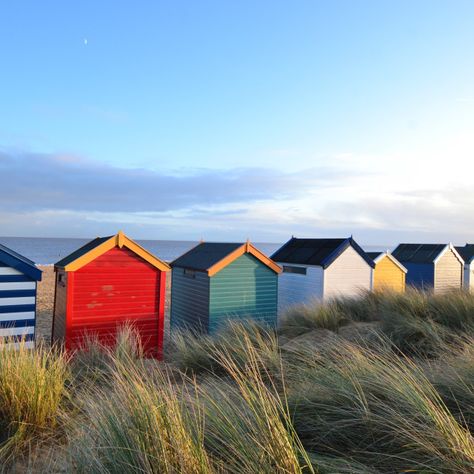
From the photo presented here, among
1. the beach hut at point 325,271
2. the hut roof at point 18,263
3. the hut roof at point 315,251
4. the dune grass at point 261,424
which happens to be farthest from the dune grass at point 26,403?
the hut roof at point 315,251

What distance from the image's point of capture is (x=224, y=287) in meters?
12.1

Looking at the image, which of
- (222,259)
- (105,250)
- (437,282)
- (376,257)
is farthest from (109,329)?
(437,282)

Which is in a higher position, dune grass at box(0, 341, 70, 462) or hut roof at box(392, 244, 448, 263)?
hut roof at box(392, 244, 448, 263)

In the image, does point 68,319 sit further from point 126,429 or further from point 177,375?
point 126,429

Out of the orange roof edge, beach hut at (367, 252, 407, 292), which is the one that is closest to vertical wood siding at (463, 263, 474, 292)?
beach hut at (367, 252, 407, 292)

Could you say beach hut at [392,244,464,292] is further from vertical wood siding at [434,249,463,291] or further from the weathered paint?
the weathered paint

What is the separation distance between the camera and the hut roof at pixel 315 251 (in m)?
14.1

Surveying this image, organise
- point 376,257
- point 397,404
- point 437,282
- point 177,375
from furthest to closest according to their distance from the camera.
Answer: point 437,282 < point 376,257 < point 177,375 < point 397,404

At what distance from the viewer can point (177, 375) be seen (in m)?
7.16

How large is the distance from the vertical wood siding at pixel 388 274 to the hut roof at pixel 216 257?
15.3 ft

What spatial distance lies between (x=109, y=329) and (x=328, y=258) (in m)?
6.94

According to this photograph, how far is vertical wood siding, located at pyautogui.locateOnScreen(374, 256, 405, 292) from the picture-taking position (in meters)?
15.9

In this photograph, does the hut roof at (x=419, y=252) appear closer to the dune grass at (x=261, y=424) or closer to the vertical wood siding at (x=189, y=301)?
the vertical wood siding at (x=189, y=301)

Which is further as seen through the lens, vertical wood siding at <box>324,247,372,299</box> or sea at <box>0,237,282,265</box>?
sea at <box>0,237,282,265</box>
